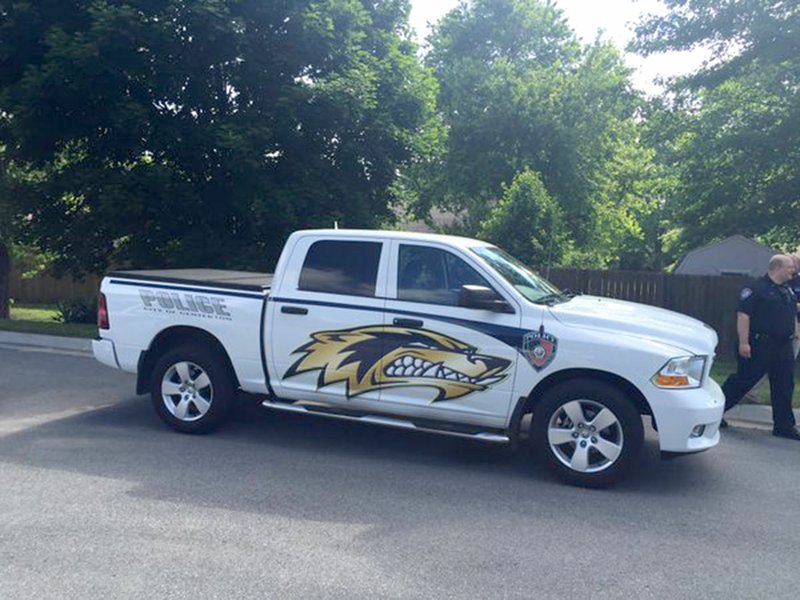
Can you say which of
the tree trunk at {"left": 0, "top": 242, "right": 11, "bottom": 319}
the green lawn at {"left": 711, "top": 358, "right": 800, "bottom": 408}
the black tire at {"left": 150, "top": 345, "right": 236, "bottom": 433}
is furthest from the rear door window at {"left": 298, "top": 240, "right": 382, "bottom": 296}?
the tree trunk at {"left": 0, "top": 242, "right": 11, "bottom": 319}

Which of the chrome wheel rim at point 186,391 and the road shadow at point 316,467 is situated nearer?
the road shadow at point 316,467

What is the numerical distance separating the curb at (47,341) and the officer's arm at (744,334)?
32.0 ft

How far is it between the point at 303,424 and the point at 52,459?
7.67 ft

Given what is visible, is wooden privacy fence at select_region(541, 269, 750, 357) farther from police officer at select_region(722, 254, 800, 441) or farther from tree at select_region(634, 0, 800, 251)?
police officer at select_region(722, 254, 800, 441)

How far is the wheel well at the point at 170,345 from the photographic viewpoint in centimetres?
706

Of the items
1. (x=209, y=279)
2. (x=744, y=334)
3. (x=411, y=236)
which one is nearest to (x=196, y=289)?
(x=209, y=279)

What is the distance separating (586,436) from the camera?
5816 millimetres

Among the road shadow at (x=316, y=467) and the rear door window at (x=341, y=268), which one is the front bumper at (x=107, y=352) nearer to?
the road shadow at (x=316, y=467)

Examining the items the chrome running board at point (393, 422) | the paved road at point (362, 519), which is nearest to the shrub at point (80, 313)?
the paved road at point (362, 519)

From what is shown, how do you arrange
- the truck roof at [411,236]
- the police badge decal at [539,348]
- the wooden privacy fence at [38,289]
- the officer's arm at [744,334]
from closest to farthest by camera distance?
1. the police badge decal at [539,348]
2. the truck roof at [411,236]
3. the officer's arm at [744,334]
4. the wooden privacy fence at [38,289]

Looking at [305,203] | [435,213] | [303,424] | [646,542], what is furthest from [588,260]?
[646,542]

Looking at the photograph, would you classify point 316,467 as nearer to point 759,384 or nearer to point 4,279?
point 759,384

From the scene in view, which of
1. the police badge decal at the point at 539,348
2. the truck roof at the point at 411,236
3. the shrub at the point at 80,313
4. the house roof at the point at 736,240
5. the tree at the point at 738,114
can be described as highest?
the tree at the point at 738,114

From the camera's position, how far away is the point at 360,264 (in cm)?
662
